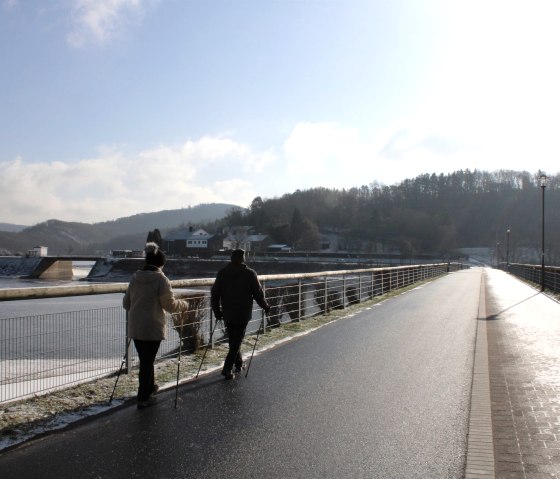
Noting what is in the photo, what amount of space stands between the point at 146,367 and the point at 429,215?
6655 inches

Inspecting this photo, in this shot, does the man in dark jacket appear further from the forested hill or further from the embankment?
the forested hill

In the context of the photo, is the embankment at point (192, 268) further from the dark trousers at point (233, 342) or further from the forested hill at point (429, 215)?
the dark trousers at point (233, 342)

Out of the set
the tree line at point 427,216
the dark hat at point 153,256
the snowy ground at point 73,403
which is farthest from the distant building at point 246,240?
the dark hat at point 153,256

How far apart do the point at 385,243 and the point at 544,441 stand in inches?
6084

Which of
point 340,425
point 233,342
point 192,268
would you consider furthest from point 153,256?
point 192,268

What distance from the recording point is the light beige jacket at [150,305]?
226 inches

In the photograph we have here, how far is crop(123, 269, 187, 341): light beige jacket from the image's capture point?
A: 5742mm

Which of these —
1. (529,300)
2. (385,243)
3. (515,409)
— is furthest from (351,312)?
(385,243)

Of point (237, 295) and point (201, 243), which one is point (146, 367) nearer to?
point (237, 295)

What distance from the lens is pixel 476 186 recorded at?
19062cm

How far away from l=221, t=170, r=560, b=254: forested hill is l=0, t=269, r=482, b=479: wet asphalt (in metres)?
128

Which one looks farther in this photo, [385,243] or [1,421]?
[385,243]

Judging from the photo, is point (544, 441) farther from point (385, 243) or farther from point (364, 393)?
point (385, 243)

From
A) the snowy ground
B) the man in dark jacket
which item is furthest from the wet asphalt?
the man in dark jacket
